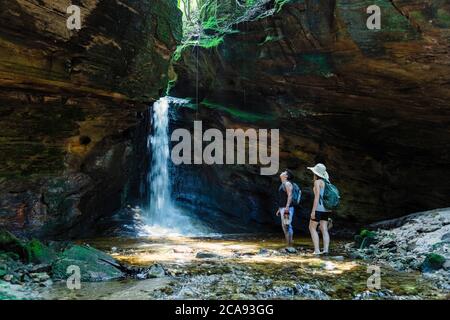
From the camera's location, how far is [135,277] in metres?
5.91

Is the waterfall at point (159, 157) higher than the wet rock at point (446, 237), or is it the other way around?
the waterfall at point (159, 157)

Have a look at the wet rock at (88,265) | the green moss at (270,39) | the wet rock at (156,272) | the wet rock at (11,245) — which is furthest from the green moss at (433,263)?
the green moss at (270,39)

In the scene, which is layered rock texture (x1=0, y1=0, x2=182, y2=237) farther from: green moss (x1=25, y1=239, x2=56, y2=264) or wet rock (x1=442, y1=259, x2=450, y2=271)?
wet rock (x1=442, y1=259, x2=450, y2=271)

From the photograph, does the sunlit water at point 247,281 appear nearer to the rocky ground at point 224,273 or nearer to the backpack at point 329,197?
the rocky ground at point 224,273

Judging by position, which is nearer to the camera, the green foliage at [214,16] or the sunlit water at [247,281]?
the sunlit water at [247,281]

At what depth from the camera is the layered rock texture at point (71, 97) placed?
28.7ft

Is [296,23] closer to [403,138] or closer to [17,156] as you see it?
[403,138]

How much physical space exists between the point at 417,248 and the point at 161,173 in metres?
12.2

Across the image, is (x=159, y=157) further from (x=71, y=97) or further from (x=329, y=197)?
(x=329, y=197)

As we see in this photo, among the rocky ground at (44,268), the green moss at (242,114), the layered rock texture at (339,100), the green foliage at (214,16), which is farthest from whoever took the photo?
the green moss at (242,114)

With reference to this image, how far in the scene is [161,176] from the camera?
59.8ft

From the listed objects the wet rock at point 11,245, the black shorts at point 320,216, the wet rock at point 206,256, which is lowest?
the wet rock at point 206,256

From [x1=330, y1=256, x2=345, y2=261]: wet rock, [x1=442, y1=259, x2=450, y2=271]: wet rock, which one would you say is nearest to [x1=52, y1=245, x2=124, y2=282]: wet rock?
[x1=330, y1=256, x2=345, y2=261]: wet rock
